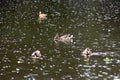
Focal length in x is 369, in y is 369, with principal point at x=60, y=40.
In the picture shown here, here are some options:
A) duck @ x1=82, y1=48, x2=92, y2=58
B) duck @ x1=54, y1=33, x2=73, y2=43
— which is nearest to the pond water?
duck @ x1=82, y1=48, x2=92, y2=58

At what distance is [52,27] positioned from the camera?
120 feet

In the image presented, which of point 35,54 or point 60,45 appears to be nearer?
point 35,54

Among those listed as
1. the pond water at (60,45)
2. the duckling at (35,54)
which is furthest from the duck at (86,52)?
the duckling at (35,54)

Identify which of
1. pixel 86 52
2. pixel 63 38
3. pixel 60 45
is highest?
pixel 86 52

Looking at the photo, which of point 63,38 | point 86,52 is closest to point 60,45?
point 63,38

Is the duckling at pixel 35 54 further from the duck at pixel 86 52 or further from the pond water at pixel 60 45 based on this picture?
the duck at pixel 86 52

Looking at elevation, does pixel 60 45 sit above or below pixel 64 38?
below

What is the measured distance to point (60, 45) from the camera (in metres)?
30.1

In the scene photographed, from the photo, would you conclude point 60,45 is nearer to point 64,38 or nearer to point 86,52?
point 64,38

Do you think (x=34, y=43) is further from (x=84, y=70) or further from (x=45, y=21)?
(x=45, y=21)

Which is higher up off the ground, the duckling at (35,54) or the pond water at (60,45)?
the duckling at (35,54)

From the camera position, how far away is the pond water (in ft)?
73.8

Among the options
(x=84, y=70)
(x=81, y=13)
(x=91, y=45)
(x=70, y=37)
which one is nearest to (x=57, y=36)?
(x=70, y=37)

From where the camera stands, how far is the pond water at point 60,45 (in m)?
22.5
